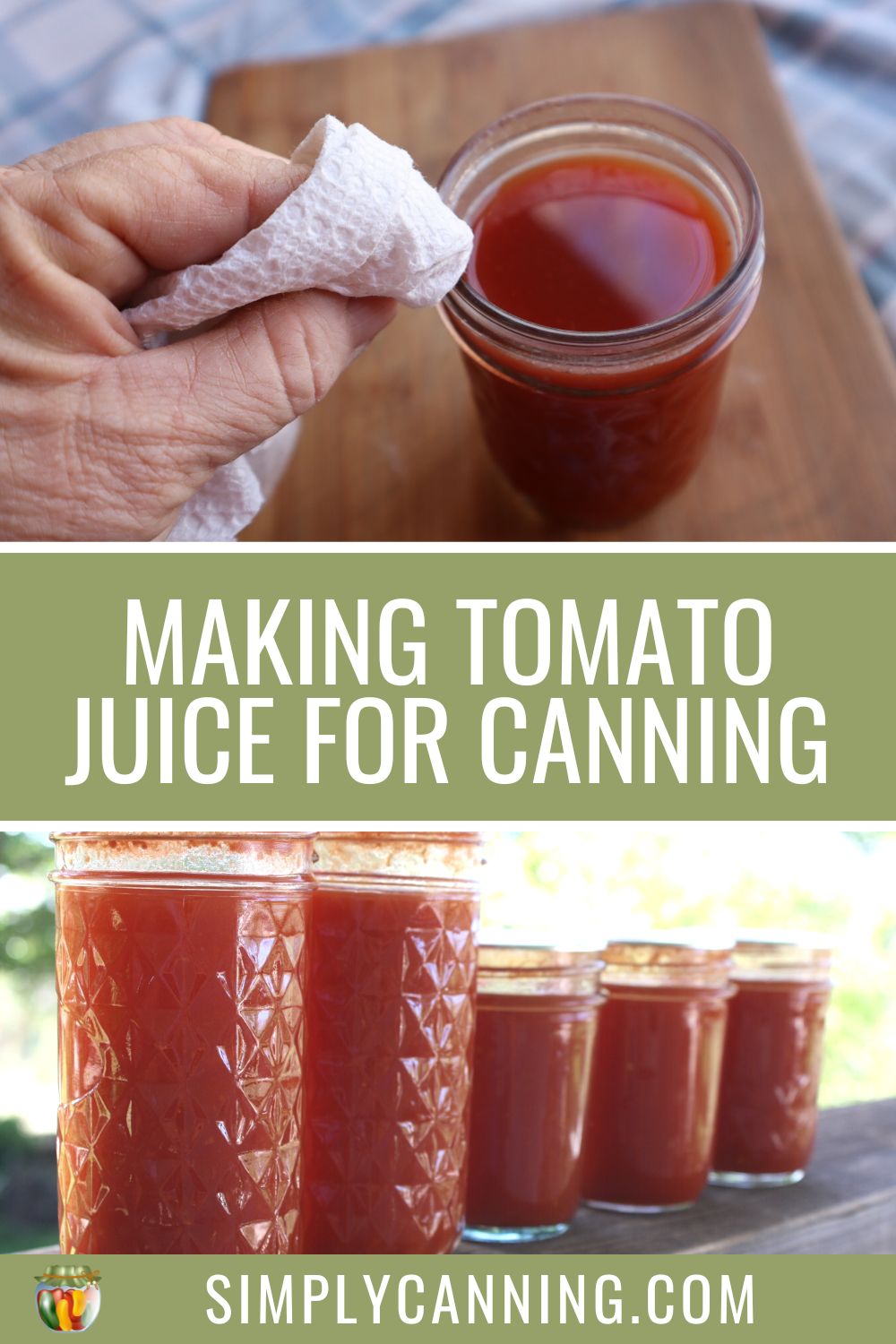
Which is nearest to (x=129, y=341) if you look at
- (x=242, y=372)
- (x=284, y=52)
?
(x=242, y=372)

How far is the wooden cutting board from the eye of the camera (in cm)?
76

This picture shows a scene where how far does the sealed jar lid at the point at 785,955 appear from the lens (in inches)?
25.1

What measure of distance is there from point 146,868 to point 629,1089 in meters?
0.28

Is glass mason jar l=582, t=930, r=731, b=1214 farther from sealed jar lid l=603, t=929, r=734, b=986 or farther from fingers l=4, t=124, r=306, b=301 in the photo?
fingers l=4, t=124, r=306, b=301

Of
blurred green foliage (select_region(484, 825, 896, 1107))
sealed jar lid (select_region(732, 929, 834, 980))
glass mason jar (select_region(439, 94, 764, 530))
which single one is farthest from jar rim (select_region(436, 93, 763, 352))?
sealed jar lid (select_region(732, 929, 834, 980))

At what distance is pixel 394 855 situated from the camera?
49 centimetres

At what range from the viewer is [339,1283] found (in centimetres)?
48

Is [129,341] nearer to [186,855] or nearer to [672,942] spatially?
[186,855]

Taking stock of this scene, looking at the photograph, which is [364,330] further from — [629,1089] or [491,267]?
[629,1089]

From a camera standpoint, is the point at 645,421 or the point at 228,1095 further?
the point at 645,421

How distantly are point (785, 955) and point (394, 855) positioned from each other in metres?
0.26

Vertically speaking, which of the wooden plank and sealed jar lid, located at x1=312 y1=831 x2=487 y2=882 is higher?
sealed jar lid, located at x1=312 y1=831 x2=487 y2=882

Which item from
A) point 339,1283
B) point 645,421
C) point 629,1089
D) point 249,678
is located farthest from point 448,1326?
point 645,421

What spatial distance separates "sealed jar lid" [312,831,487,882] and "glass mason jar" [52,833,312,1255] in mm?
34
